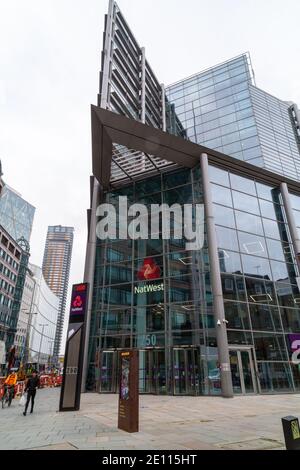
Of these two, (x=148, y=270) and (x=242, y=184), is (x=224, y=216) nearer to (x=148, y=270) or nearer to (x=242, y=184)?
(x=242, y=184)

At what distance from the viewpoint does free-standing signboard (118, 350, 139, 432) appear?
877 cm

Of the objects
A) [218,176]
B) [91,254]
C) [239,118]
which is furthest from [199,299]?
[239,118]

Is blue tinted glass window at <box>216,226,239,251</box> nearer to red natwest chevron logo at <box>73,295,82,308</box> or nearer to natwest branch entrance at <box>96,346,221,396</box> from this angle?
natwest branch entrance at <box>96,346,221,396</box>

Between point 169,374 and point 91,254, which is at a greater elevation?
point 91,254

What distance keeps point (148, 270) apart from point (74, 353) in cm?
1128

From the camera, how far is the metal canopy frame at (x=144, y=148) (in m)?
22.4

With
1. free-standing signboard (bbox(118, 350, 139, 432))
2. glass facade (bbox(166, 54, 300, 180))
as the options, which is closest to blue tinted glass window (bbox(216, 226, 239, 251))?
free-standing signboard (bbox(118, 350, 139, 432))

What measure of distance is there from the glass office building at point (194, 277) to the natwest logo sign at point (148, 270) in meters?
0.09

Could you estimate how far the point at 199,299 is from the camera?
21.7m

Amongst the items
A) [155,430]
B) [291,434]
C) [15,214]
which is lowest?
[155,430]

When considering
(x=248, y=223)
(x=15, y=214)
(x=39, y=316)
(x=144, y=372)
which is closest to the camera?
(x=144, y=372)

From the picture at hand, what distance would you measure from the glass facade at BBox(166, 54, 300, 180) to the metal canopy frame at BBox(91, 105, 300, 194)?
9208 millimetres

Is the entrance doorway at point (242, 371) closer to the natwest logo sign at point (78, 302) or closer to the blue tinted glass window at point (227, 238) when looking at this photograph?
the blue tinted glass window at point (227, 238)

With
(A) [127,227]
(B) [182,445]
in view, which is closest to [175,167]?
(A) [127,227]
